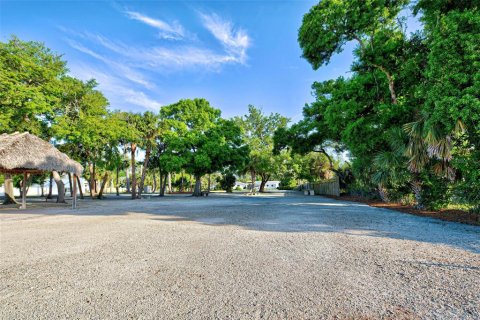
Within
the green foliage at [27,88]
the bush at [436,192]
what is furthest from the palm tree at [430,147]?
the green foliage at [27,88]

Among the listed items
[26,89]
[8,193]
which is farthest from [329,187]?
[8,193]

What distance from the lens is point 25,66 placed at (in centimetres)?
1439

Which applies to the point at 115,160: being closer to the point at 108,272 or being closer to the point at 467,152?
the point at 108,272

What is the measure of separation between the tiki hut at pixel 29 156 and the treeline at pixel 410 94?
579 inches

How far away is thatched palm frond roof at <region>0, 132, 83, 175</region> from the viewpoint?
10.9 metres

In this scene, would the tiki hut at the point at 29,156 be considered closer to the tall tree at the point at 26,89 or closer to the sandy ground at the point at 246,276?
the tall tree at the point at 26,89

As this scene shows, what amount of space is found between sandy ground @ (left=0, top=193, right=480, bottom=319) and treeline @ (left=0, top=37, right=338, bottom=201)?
13.2 meters

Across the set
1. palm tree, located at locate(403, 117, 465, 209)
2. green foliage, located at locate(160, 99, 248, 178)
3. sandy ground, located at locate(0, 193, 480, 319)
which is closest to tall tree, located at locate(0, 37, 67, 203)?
green foliage, located at locate(160, 99, 248, 178)

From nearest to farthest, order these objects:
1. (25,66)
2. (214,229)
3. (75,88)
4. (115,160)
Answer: (214,229) < (25,66) < (75,88) < (115,160)

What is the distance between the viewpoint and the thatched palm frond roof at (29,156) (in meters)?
10.9

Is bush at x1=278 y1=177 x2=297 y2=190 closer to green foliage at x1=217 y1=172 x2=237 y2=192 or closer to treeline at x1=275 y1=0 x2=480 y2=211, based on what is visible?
green foliage at x1=217 y1=172 x2=237 y2=192

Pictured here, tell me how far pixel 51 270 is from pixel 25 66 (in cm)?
1755

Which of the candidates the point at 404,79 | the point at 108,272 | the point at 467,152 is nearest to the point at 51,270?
the point at 108,272

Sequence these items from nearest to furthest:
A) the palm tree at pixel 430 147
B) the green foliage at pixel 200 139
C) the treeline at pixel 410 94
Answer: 1. the treeline at pixel 410 94
2. the palm tree at pixel 430 147
3. the green foliage at pixel 200 139
